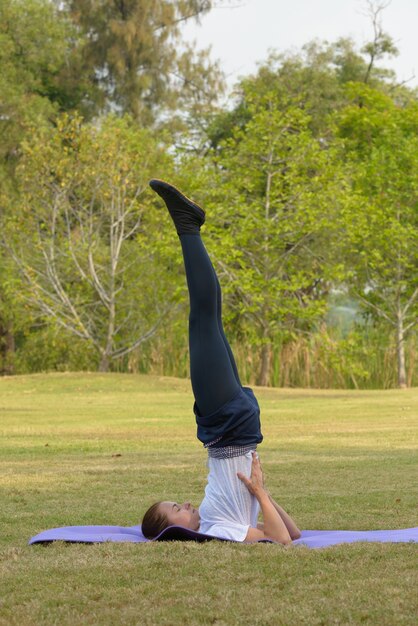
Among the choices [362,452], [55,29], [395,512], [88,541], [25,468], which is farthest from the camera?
[55,29]

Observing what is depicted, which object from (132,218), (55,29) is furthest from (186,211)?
(55,29)

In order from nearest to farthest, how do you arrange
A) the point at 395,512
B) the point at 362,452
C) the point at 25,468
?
1. the point at 395,512
2. the point at 25,468
3. the point at 362,452

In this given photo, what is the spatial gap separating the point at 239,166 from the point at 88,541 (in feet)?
68.5

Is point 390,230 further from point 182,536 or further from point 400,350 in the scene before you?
point 182,536

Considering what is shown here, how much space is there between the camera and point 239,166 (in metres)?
26.2

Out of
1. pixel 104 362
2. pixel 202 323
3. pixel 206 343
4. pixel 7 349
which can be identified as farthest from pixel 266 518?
pixel 7 349

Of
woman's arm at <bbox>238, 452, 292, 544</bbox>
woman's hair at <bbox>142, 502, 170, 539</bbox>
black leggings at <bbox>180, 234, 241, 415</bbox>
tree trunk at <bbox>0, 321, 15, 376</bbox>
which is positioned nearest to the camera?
woman's arm at <bbox>238, 452, 292, 544</bbox>

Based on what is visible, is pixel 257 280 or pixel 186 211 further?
pixel 257 280

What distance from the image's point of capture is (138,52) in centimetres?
3819

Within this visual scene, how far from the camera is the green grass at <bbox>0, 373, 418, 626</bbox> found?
439 cm

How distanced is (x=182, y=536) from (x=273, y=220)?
19156mm

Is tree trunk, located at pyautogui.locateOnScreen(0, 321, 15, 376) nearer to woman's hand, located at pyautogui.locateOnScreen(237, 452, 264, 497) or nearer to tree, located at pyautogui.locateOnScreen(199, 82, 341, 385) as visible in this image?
tree, located at pyautogui.locateOnScreen(199, 82, 341, 385)

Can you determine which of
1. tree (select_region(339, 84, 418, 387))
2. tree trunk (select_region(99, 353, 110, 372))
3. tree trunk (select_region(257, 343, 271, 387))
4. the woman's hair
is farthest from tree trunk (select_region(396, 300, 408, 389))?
the woman's hair

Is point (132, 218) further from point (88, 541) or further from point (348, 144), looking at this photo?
point (88, 541)
